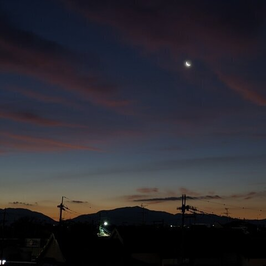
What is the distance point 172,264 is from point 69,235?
1131 centimetres

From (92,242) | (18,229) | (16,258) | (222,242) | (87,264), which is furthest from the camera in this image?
(18,229)

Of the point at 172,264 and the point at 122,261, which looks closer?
the point at 122,261

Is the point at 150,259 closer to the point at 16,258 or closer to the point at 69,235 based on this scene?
the point at 69,235

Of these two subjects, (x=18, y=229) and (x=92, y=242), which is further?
(x=18, y=229)

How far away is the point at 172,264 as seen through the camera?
4684cm

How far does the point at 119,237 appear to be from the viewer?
4878 centimetres

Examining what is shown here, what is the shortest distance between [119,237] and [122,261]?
194 inches

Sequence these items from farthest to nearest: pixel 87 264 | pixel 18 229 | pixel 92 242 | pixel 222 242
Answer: pixel 18 229 → pixel 222 242 → pixel 92 242 → pixel 87 264

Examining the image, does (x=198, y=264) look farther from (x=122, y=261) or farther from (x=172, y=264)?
(x=122, y=261)

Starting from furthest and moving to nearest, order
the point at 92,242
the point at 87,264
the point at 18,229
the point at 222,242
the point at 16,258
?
the point at 18,229 < the point at 16,258 < the point at 222,242 < the point at 92,242 < the point at 87,264

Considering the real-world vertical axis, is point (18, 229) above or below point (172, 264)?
above

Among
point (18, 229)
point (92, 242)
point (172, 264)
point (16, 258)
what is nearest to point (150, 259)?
point (172, 264)

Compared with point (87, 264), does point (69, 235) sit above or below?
above

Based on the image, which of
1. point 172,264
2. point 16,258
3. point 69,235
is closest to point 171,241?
point 172,264
